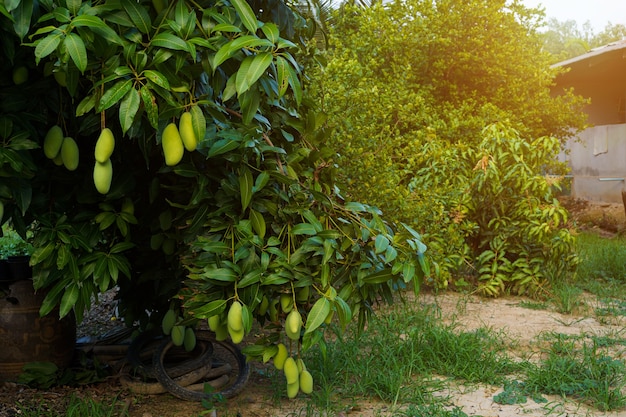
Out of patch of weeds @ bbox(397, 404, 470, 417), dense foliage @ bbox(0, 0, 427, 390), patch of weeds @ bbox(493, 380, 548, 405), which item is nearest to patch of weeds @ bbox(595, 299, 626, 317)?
patch of weeds @ bbox(493, 380, 548, 405)

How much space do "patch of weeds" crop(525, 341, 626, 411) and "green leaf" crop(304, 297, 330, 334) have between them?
5.57ft

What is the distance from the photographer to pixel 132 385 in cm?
321

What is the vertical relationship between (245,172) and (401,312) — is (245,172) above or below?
above

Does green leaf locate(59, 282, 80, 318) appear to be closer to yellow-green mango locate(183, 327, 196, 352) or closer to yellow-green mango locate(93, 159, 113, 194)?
yellow-green mango locate(93, 159, 113, 194)

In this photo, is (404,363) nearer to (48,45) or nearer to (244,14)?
(244,14)

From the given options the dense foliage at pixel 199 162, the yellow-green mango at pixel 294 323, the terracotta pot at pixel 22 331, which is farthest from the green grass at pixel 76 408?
the yellow-green mango at pixel 294 323

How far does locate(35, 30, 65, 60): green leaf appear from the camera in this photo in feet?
5.42

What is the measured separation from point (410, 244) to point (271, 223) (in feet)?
1.59

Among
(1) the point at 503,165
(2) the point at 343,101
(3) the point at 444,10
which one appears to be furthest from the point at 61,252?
(3) the point at 444,10

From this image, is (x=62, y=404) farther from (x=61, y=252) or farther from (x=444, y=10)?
(x=444, y=10)

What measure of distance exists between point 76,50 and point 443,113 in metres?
6.40

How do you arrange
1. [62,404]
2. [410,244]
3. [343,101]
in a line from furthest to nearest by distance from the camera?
[343,101] < [62,404] < [410,244]

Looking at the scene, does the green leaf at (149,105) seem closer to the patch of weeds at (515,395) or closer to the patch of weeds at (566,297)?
the patch of weeds at (515,395)

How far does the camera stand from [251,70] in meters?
1.76
